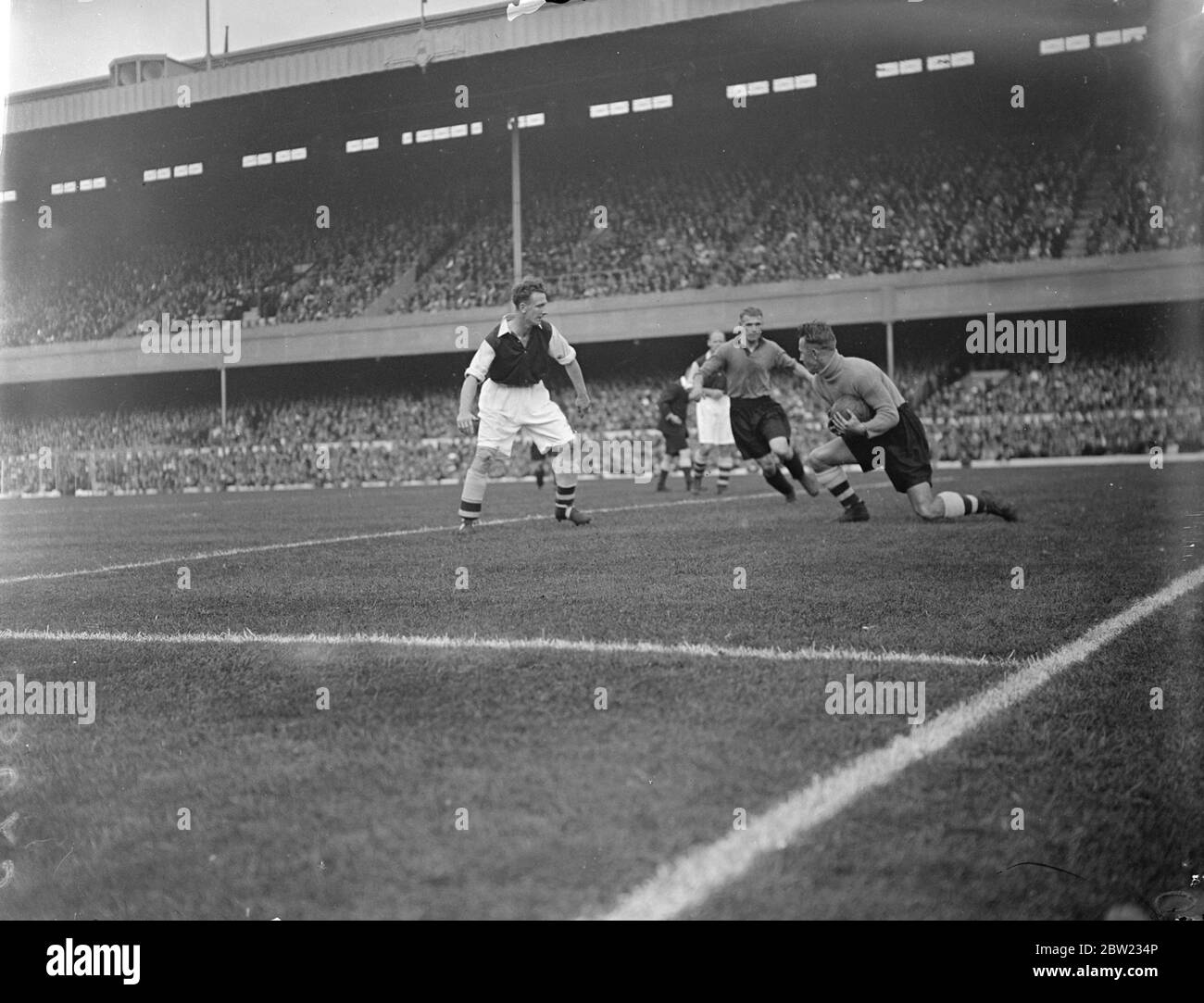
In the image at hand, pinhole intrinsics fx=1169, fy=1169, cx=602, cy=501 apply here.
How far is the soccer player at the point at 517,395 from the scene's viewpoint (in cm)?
809

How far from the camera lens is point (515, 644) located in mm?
4004

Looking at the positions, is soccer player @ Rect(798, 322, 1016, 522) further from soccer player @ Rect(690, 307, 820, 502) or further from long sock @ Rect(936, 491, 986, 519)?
soccer player @ Rect(690, 307, 820, 502)

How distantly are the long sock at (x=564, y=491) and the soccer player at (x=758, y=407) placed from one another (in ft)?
6.01

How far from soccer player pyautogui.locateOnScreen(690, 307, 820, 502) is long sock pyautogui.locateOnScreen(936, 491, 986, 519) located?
84.0 inches

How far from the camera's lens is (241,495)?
18297 millimetres

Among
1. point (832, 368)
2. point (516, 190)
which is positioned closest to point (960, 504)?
point (832, 368)

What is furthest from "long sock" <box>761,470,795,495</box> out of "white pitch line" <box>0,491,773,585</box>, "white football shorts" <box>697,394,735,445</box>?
"white football shorts" <box>697,394,735,445</box>

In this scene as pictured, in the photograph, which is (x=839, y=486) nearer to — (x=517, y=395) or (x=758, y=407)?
(x=758, y=407)

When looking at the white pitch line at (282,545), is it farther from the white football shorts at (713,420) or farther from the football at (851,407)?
the football at (851,407)

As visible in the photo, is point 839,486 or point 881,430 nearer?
point 881,430

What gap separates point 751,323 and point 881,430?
2431mm

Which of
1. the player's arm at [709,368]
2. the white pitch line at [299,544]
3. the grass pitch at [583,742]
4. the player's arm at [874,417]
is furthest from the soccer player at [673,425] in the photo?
the grass pitch at [583,742]
